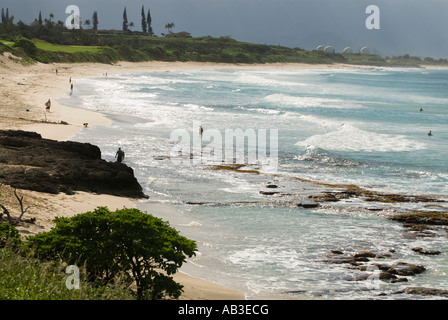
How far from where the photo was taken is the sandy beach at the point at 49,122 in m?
12.5

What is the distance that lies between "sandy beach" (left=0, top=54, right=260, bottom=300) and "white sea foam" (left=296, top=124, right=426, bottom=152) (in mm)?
14197

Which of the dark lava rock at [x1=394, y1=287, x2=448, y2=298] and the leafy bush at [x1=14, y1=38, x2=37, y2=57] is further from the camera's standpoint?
the leafy bush at [x1=14, y1=38, x2=37, y2=57]

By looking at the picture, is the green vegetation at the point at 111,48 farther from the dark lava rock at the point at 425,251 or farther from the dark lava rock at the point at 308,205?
the dark lava rock at the point at 425,251

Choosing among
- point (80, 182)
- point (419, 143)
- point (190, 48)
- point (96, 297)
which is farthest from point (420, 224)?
point (190, 48)

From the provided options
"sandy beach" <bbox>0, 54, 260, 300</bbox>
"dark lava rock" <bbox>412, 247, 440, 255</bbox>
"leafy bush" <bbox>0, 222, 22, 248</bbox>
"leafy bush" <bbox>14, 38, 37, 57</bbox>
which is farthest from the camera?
"leafy bush" <bbox>14, 38, 37, 57</bbox>

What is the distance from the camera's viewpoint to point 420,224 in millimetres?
17984

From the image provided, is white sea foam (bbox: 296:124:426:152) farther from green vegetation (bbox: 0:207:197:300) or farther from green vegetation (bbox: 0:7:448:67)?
green vegetation (bbox: 0:7:448:67)

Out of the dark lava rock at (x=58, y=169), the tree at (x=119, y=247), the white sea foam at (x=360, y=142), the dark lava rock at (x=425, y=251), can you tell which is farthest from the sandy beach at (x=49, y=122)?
the white sea foam at (x=360, y=142)

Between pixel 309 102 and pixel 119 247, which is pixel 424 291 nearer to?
pixel 119 247

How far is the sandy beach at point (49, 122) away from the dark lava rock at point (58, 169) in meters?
0.62

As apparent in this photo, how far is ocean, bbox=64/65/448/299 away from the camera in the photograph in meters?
13.7

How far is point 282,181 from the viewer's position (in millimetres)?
23344

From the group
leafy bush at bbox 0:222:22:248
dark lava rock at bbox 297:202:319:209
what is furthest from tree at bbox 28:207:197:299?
dark lava rock at bbox 297:202:319:209
